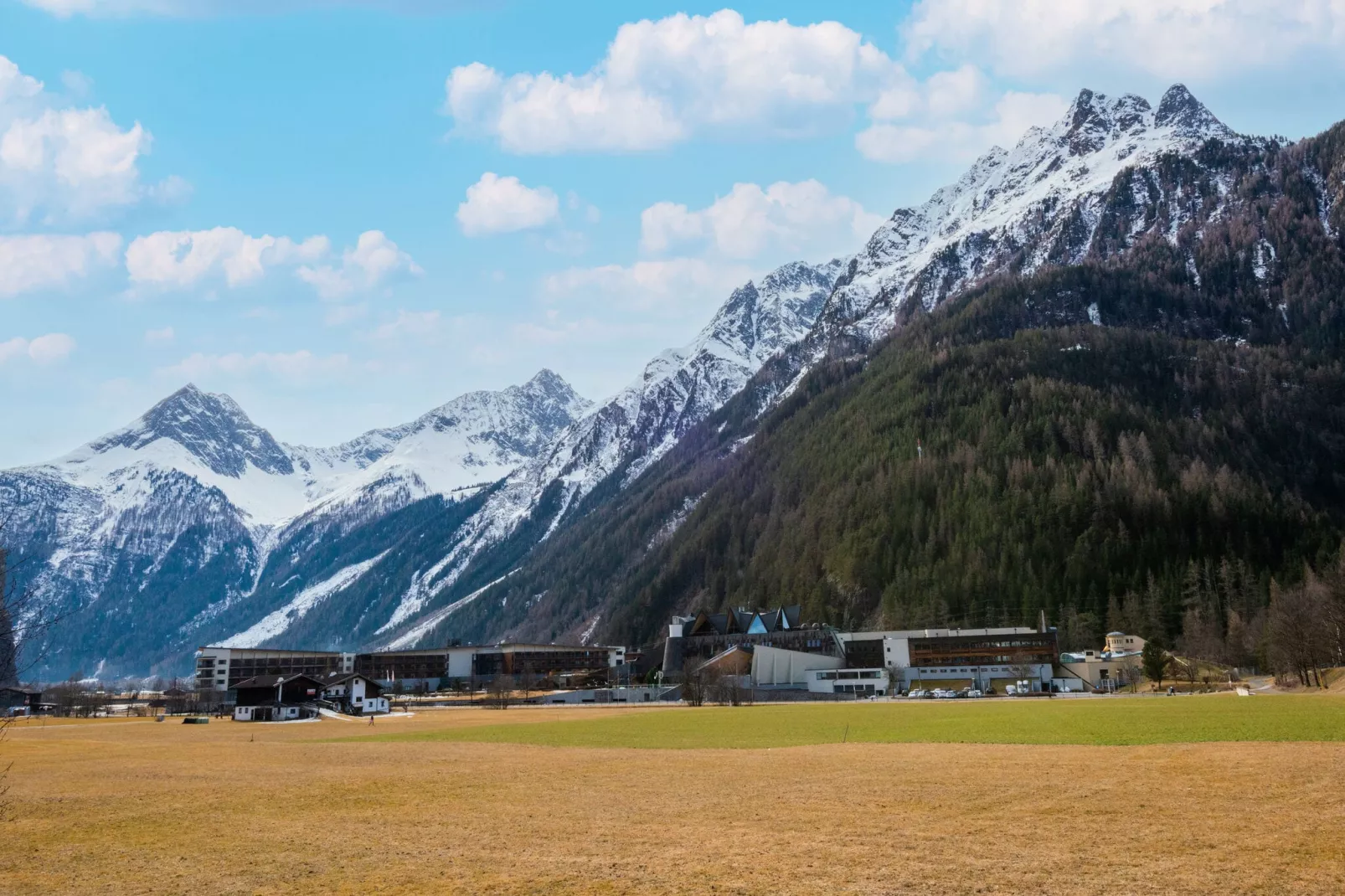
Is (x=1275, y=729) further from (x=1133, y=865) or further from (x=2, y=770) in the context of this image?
(x=2, y=770)

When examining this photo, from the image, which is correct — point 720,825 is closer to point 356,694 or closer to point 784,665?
point 356,694

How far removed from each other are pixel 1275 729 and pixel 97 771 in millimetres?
57301

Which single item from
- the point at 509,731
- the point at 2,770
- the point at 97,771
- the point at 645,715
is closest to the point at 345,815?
the point at 97,771

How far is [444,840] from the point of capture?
2517cm

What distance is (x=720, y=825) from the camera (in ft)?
86.4

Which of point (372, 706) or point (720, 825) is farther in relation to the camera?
point (372, 706)

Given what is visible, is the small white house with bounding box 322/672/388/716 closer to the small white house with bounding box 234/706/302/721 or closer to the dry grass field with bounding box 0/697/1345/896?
the small white house with bounding box 234/706/302/721

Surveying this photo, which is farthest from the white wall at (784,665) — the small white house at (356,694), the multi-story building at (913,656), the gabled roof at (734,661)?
the small white house at (356,694)

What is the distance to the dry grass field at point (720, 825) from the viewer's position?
20062mm

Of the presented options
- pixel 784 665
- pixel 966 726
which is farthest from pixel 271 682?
pixel 966 726

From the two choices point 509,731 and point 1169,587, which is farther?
point 1169,587

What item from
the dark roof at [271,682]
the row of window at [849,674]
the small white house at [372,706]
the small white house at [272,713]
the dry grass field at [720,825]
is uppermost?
the dry grass field at [720,825]

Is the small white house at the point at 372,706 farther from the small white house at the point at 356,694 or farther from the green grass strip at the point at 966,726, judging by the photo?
the green grass strip at the point at 966,726

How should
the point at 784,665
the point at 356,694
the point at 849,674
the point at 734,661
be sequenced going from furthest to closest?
the point at 784,665 → the point at 734,661 → the point at 849,674 → the point at 356,694
